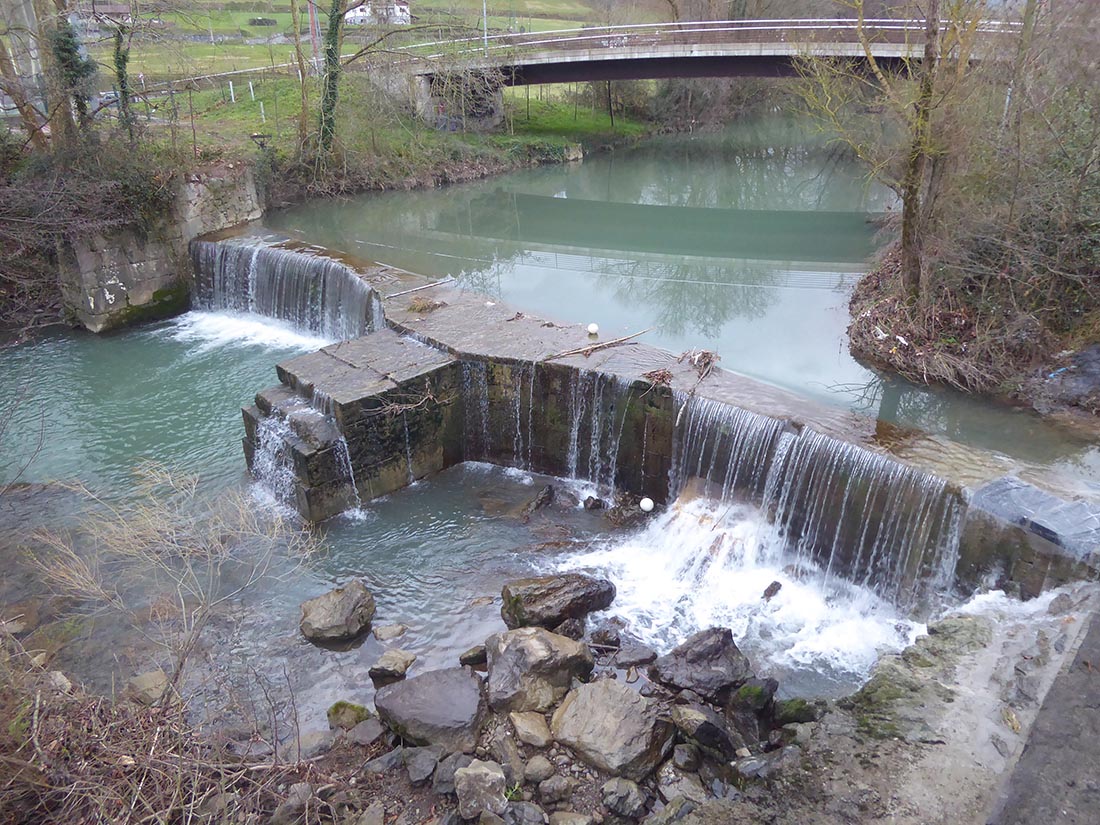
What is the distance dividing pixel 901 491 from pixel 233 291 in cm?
1291

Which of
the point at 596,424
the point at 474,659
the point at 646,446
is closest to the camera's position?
the point at 474,659

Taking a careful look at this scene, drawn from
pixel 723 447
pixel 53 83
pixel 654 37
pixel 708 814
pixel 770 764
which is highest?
pixel 654 37

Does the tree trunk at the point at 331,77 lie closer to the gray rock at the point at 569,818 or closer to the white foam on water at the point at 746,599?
the white foam on water at the point at 746,599

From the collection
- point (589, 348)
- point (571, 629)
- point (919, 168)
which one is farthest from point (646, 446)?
point (919, 168)

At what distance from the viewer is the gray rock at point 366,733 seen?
→ 6277 mm

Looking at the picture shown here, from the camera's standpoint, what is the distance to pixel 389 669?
706 cm

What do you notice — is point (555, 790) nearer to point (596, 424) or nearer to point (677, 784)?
point (677, 784)

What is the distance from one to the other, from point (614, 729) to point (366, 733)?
6.61 feet

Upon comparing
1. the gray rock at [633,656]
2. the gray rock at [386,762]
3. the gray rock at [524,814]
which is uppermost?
the gray rock at [524,814]

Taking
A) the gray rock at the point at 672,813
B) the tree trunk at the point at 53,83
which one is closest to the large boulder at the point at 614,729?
the gray rock at the point at 672,813

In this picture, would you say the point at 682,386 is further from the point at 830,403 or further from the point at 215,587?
the point at 215,587

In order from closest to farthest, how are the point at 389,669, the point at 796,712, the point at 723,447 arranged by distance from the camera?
the point at 796,712 → the point at 389,669 → the point at 723,447

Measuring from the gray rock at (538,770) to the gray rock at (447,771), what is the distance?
17.5 inches

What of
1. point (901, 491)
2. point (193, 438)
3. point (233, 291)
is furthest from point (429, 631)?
point (233, 291)
